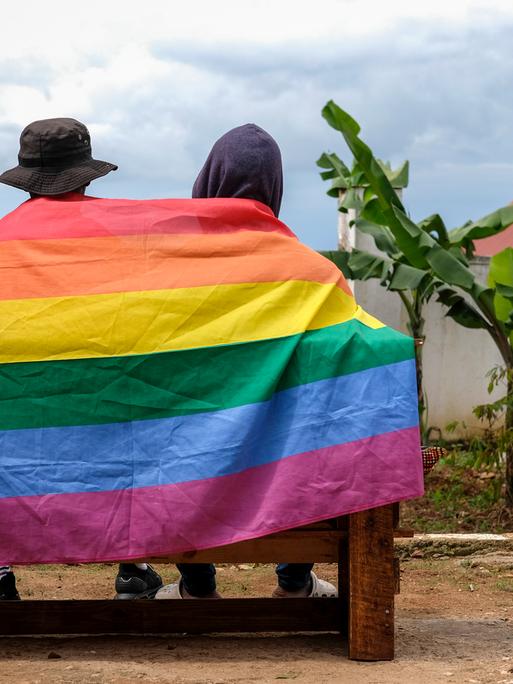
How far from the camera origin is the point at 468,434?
1160 centimetres

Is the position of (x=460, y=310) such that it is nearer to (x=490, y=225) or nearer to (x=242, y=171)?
(x=490, y=225)

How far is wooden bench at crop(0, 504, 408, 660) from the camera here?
3811mm

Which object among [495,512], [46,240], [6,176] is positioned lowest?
[495,512]

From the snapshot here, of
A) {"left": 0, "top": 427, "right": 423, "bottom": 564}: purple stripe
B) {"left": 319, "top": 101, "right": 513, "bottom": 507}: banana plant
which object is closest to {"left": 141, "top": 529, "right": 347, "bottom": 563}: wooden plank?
{"left": 0, "top": 427, "right": 423, "bottom": 564}: purple stripe

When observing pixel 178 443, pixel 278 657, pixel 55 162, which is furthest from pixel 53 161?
pixel 278 657

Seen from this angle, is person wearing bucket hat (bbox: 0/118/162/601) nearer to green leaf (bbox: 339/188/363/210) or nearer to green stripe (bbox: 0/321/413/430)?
green stripe (bbox: 0/321/413/430)

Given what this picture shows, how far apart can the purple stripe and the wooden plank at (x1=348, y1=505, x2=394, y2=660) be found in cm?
13

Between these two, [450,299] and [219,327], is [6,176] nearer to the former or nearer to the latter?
[219,327]

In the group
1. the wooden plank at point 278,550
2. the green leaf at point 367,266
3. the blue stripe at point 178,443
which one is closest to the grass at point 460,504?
the green leaf at point 367,266

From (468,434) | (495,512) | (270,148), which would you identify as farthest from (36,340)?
(468,434)

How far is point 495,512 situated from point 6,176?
210 inches

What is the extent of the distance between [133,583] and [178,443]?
1.26 m

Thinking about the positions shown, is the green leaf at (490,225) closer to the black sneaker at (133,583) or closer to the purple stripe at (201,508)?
the black sneaker at (133,583)

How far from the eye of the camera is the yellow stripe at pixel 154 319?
3740 mm
